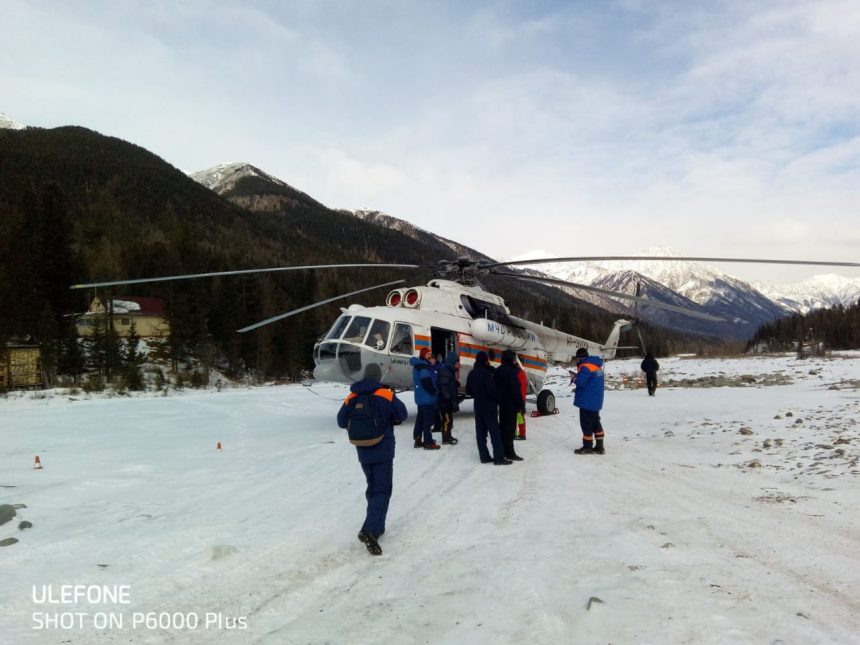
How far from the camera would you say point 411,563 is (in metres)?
4.80

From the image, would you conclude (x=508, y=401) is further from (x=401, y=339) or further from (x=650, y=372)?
(x=650, y=372)

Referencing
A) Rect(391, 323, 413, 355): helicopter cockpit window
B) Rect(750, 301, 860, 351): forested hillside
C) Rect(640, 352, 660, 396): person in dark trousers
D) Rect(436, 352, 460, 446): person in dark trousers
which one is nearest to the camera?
Rect(436, 352, 460, 446): person in dark trousers

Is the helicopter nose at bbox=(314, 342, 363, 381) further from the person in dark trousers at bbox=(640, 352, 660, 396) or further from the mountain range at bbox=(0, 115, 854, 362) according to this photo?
the person in dark trousers at bbox=(640, 352, 660, 396)

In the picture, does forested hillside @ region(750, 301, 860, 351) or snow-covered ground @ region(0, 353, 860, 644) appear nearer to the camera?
snow-covered ground @ region(0, 353, 860, 644)

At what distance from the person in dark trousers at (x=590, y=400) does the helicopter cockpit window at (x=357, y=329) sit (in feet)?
18.6

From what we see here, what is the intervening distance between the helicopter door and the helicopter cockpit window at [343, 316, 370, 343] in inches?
77.4

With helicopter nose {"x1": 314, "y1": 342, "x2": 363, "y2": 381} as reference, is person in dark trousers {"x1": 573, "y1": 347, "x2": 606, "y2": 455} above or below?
below

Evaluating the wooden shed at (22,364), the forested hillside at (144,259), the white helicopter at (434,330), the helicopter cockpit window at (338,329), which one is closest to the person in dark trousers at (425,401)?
the white helicopter at (434,330)

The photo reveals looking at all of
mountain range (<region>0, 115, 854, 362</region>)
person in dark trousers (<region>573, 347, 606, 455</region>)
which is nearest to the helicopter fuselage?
mountain range (<region>0, 115, 854, 362</region>)

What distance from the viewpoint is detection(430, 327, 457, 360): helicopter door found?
14523mm

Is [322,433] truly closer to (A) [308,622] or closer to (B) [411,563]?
(B) [411,563]

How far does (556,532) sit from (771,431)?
7.73 meters

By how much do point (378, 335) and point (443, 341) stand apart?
7.10ft

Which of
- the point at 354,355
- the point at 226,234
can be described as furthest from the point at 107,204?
the point at 354,355
